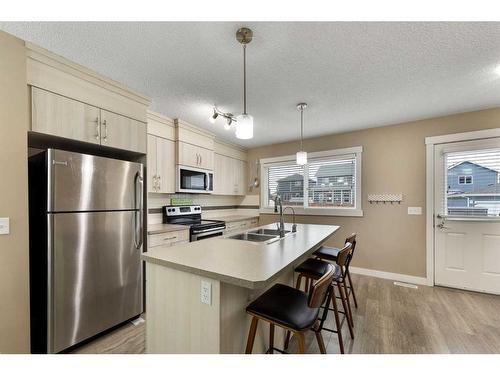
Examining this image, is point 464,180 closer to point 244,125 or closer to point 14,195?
point 244,125

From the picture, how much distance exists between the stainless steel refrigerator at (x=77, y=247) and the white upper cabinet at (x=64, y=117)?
212mm

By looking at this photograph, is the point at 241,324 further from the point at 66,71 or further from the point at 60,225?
the point at 66,71

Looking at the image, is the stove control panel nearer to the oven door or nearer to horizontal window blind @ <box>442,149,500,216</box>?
the oven door

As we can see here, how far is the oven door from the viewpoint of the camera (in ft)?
10.8

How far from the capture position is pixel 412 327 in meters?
2.15

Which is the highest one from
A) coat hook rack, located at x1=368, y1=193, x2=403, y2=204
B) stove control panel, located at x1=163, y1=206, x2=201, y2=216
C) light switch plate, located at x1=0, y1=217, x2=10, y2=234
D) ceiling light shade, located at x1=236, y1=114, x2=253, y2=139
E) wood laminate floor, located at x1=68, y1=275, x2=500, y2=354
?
ceiling light shade, located at x1=236, y1=114, x2=253, y2=139

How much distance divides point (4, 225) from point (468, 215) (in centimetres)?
473

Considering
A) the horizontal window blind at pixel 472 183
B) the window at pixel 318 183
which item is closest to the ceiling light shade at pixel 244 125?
the window at pixel 318 183

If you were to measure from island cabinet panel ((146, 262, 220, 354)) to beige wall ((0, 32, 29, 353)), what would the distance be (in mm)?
929

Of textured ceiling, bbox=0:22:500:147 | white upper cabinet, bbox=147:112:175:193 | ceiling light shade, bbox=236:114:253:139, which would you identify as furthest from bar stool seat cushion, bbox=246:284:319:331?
white upper cabinet, bbox=147:112:175:193

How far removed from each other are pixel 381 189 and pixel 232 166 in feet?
8.82

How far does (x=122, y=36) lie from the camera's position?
1547mm

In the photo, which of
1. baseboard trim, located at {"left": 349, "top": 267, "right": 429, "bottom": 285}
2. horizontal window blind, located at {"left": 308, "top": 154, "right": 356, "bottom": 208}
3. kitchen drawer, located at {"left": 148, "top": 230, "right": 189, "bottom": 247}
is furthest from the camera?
horizontal window blind, located at {"left": 308, "top": 154, "right": 356, "bottom": 208}
